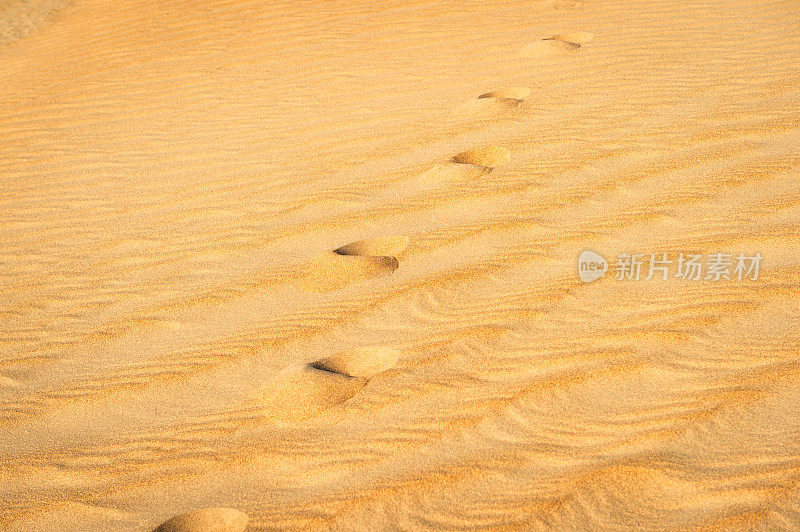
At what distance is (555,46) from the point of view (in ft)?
17.5

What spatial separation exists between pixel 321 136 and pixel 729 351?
9.39ft

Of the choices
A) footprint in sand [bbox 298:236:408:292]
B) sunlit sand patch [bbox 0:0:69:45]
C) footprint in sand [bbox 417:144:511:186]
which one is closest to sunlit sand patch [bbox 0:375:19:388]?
footprint in sand [bbox 298:236:408:292]

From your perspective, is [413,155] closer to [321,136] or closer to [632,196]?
[321,136]

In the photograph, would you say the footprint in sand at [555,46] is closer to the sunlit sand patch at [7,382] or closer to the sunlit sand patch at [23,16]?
the sunlit sand patch at [7,382]

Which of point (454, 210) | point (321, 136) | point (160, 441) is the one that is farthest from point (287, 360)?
point (321, 136)

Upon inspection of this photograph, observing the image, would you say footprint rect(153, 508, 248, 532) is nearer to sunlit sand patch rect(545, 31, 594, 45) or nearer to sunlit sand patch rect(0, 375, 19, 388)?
sunlit sand patch rect(0, 375, 19, 388)

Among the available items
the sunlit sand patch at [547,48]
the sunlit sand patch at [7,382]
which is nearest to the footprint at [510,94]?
the sunlit sand patch at [547,48]

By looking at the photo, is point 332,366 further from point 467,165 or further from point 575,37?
point 575,37

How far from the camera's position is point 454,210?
130 inches

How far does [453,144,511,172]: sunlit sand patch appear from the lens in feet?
12.2

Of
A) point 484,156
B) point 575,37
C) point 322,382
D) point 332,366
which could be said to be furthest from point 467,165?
point 575,37

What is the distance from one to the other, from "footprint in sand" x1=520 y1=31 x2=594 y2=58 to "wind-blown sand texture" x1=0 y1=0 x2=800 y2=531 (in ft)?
0.07

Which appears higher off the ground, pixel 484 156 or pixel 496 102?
pixel 496 102

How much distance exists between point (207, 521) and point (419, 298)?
43.9 inches
